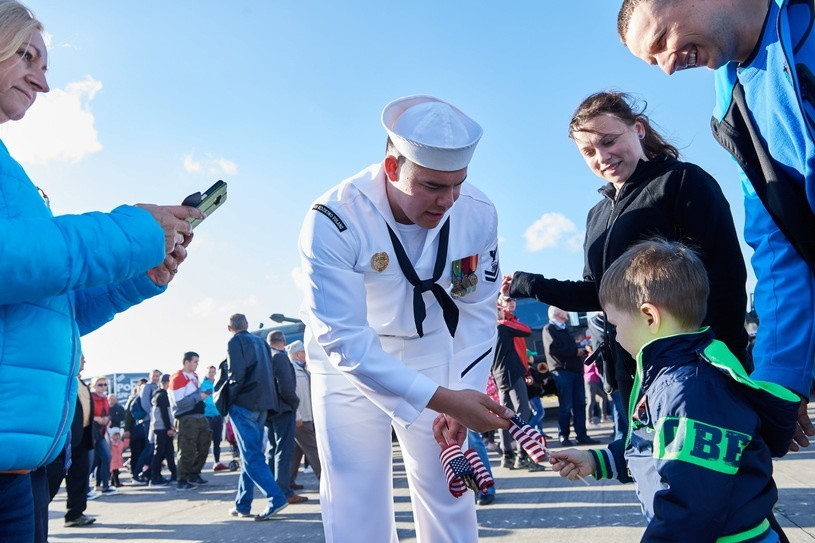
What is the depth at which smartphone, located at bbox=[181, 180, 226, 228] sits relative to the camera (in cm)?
218

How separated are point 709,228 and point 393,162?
122cm

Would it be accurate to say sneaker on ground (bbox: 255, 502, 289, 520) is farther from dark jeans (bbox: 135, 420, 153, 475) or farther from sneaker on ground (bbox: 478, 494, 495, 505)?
dark jeans (bbox: 135, 420, 153, 475)

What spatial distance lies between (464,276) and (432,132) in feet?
1.97

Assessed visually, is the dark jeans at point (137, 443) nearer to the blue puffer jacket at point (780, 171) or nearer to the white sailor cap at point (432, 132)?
the white sailor cap at point (432, 132)

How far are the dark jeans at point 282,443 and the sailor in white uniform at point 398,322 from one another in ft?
15.7

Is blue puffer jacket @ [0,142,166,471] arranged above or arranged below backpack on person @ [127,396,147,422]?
above

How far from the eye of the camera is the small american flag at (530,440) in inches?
92.0

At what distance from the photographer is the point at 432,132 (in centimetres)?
265

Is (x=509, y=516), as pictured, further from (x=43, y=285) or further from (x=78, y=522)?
(x=78, y=522)

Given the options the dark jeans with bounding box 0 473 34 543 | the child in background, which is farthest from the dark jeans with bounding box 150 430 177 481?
the dark jeans with bounding box 0 473 34 543

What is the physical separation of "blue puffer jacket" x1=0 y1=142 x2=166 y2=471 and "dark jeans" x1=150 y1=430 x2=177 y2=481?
32.3 feet

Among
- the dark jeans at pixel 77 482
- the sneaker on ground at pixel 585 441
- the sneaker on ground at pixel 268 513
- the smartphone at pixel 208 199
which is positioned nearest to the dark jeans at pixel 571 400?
the sneaker on ground at pixel 585 441

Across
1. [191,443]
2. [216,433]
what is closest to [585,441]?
[191,443]

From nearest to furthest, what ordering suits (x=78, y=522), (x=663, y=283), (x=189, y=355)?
(x=663, y=283) < (x=78, y=522) < (x=189, y=355)
